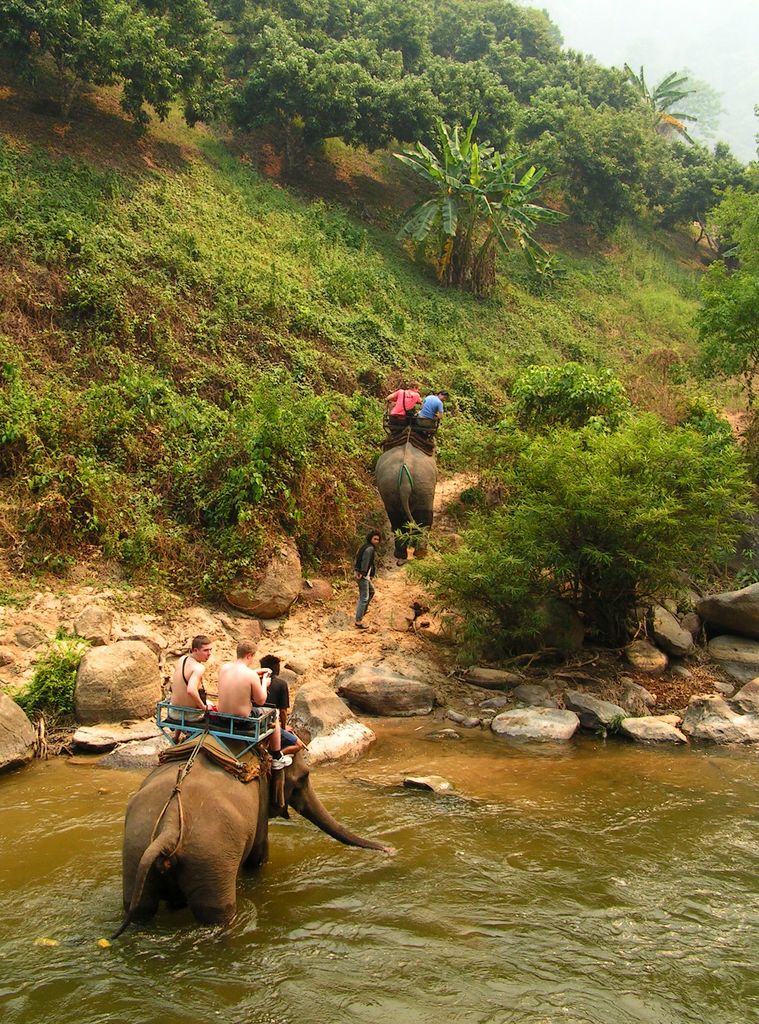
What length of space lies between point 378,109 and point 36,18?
10.8 meters

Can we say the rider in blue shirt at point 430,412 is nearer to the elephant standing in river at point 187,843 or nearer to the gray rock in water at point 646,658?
the gray rock in water at point 646,658

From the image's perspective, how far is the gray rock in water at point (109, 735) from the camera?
866cm

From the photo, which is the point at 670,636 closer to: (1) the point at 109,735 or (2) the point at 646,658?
(2) the point at 646,658

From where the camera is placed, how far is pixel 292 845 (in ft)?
22.8

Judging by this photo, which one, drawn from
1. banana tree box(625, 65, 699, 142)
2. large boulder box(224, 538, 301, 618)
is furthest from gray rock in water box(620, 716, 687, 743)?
banana tree box(625, 65, 699, 142)

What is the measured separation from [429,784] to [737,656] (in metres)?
6.28

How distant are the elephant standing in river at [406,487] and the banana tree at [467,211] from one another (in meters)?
11.3


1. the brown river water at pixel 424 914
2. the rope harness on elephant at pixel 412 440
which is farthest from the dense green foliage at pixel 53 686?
the rope harness on elephant at pixel 412 440

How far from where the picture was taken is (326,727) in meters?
9.39

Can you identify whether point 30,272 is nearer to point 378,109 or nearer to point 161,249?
point 161,249

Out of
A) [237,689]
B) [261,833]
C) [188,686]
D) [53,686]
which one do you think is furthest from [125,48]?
[261,833]

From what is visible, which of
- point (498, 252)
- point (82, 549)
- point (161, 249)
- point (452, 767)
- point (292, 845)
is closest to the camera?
point (292, 845)

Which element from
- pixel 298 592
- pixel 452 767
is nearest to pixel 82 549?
pixel 298 592

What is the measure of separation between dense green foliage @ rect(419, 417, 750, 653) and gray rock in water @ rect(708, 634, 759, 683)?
1.39 meters
